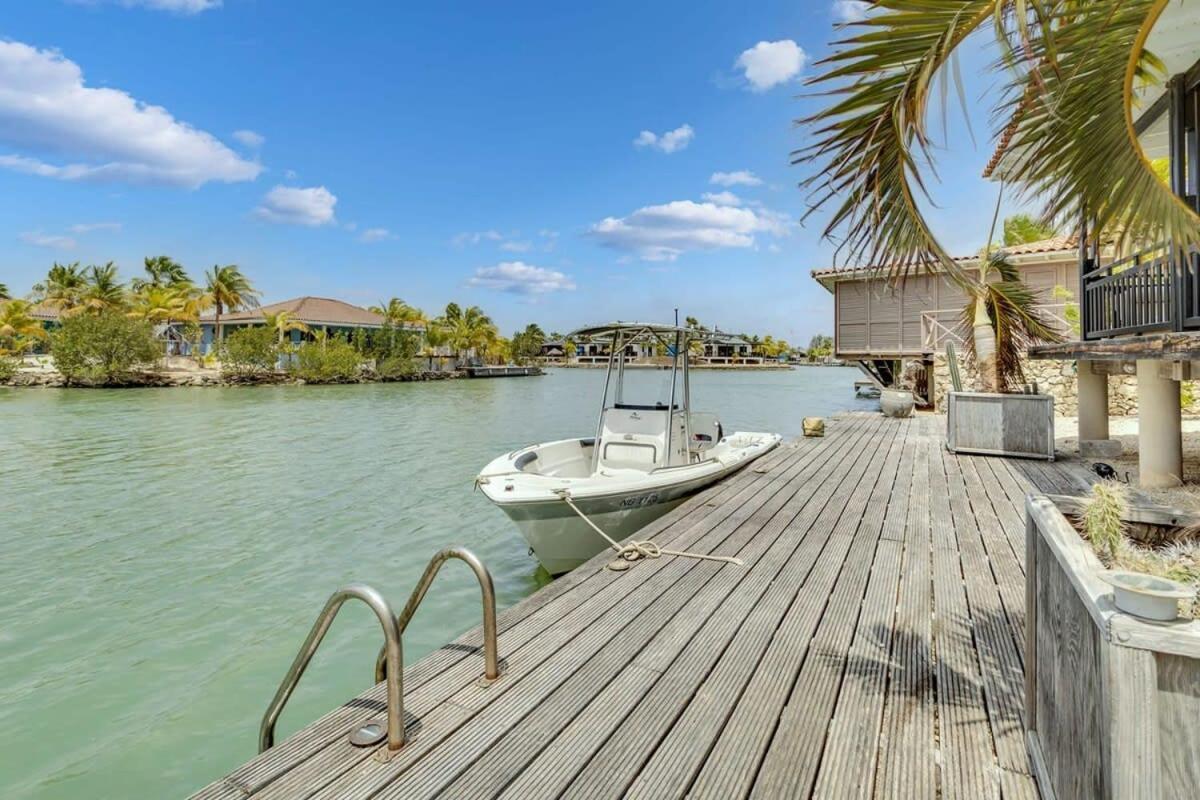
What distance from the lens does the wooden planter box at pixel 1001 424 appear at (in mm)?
7582

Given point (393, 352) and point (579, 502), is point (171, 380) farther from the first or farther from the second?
point (579, 502)

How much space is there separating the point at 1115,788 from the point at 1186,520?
3.56 ft

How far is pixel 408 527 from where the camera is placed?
8.03m

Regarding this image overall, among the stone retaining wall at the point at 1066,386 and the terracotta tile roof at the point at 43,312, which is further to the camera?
the terracotta tile roof at the point at 43,312

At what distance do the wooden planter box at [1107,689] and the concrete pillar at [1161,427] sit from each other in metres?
A: 5.63

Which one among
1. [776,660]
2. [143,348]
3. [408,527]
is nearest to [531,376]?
[143,348]

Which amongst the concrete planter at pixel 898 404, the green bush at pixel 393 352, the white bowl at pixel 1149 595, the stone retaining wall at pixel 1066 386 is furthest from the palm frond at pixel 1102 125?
the green bush at pixel 393 352

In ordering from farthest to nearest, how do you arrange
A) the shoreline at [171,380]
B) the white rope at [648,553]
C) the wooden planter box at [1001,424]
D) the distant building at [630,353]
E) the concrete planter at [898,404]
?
1. the shoreline at [171,380]
2. the concrete planter at [898,404]
3. the wooden planter box at [1001,424]
4. the distant building at [630,353]
5. the white rope at [648,553]

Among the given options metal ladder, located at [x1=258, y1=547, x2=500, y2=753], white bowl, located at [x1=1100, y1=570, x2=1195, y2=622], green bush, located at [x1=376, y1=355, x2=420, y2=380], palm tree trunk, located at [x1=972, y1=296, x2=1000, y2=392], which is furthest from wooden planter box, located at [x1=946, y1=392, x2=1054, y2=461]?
green bush, located at [x1=376, y1=355, x2=420, y2=380]

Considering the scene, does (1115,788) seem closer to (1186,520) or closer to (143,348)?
(1186,520)

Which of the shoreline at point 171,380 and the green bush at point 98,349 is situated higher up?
the green bush at point 98,349

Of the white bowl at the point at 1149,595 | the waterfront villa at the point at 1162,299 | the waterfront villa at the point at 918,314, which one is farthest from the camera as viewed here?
the waterfront villa at the point at 918,314

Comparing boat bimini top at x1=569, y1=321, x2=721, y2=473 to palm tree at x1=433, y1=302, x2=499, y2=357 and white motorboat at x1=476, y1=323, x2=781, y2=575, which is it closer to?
white motorboat at x1=476, y1=323, x2=781, y2=575

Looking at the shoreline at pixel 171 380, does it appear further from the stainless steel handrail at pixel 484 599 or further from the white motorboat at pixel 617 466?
the stainless steel handrail at pixel 484 599
